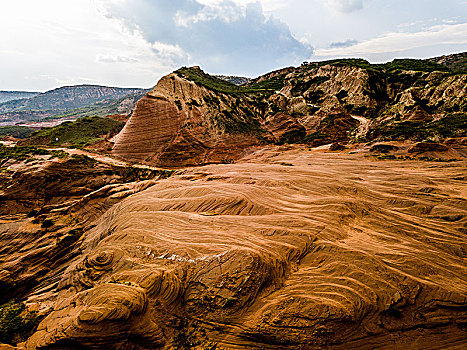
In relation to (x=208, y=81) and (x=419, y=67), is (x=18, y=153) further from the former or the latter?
(x=419, y=67)

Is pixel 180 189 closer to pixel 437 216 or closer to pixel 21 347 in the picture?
pixel 21 347

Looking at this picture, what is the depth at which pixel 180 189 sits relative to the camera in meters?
15.1

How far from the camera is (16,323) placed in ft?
28.6

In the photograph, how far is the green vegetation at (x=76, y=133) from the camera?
2142 inches

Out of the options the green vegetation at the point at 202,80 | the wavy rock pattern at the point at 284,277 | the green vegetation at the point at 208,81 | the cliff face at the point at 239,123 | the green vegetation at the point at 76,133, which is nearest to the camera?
the wavy rock pattern at the point at 284,277

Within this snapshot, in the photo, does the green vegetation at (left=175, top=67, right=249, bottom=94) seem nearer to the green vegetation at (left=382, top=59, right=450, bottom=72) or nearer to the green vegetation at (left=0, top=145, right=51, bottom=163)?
the green vegetation at (left=0, top=145, right=51, bottom=163)

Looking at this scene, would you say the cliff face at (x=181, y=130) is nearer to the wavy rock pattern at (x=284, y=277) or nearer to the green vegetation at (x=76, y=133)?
the green vegetation at (x=76, y=133)

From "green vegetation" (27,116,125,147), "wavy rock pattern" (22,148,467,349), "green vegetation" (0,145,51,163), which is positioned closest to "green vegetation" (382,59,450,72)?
"wavy rock pattern" (22,148,467,349)

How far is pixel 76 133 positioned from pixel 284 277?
7120cm

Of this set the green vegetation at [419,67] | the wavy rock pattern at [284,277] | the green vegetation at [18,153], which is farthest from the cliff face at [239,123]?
the wavy rock pattern at [284,277]

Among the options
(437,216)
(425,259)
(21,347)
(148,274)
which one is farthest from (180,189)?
(437,216)

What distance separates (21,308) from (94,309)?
6.09m

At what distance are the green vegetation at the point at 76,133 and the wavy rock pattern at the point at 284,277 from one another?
47.9 meters

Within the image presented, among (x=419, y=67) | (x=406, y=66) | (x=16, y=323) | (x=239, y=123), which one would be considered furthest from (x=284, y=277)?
(x=406, y=66)
